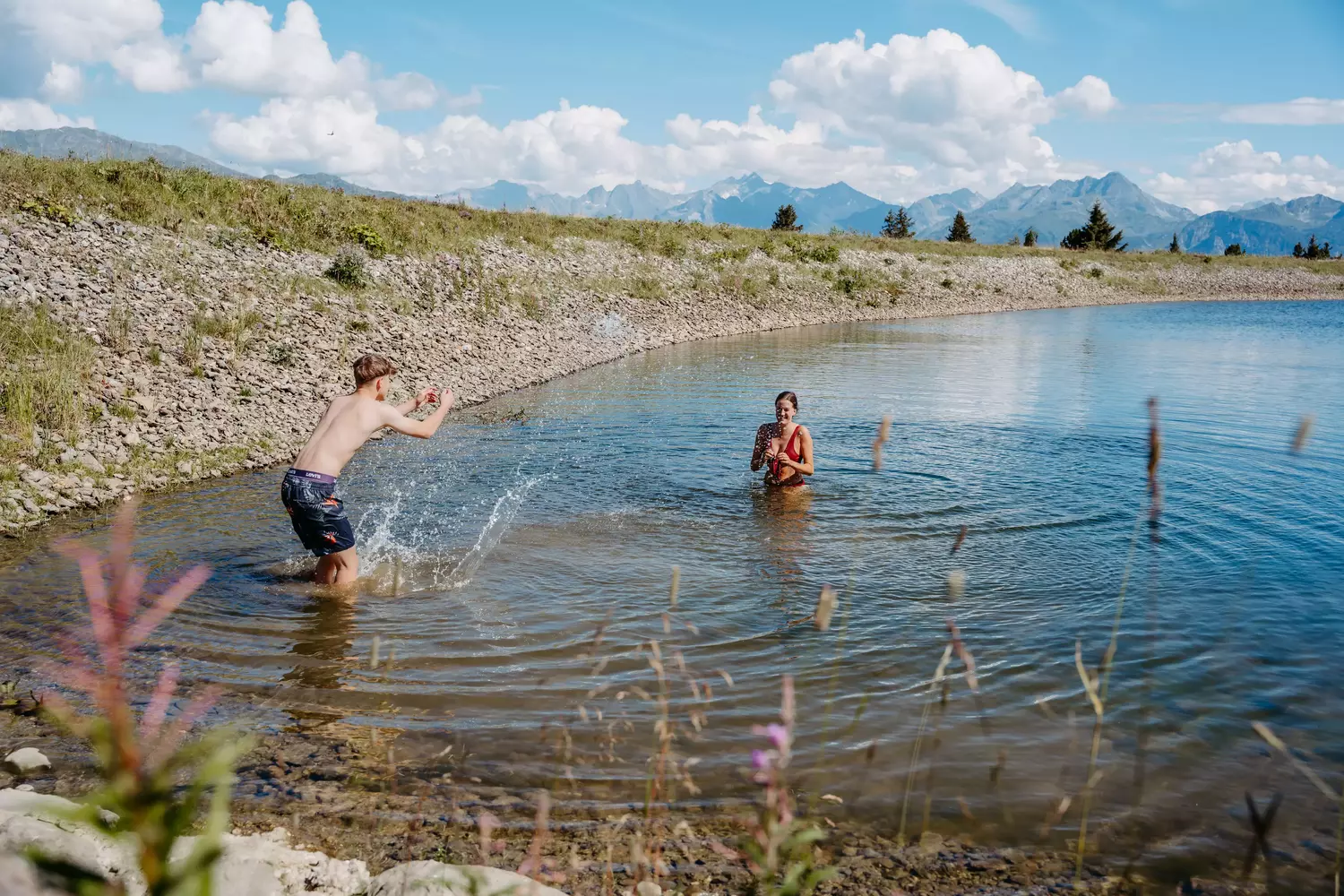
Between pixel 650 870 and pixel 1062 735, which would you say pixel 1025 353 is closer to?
pixel 1062 735

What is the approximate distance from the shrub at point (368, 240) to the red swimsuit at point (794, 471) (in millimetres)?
17386

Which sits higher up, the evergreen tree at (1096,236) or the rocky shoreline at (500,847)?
the evergreen tree at (1096,236)

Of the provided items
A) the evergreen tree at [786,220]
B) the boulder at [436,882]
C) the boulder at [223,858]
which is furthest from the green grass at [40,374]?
the evergreen tree at [786,220]

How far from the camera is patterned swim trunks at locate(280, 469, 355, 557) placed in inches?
344

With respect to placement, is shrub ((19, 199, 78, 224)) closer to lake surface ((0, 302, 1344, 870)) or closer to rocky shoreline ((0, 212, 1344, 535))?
rocky shoreline ((0, 212, 1344, 535))

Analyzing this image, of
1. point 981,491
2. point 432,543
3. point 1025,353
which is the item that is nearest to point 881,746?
point 432,543

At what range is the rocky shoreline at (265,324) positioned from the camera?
12820mm

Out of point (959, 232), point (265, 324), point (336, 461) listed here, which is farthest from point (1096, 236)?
point (336, 461)

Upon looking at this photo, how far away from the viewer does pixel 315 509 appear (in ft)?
28.7

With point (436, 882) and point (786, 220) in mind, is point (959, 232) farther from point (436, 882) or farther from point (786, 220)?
point (436, 882)

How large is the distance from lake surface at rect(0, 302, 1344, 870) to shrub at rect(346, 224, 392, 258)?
1041 centimetres

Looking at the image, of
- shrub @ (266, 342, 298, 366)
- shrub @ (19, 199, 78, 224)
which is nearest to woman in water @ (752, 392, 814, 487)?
shrub @ (266, 342, 298, 366)

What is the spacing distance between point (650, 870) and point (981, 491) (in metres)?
9.65

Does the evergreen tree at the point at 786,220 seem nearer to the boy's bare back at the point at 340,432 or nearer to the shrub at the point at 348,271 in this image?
the shrub at the point at 348,271
